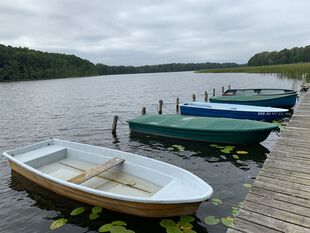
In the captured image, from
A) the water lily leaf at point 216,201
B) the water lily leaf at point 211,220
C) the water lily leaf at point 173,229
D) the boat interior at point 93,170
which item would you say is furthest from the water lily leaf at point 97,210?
the water lily leaf at point 216,201

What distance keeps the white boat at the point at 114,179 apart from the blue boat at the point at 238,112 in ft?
33.2

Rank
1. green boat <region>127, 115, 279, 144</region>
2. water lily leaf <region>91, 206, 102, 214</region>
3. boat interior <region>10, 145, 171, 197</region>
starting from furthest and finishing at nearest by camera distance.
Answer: green boat <region>127, 115, 279, 144</region>, boat interior <region>10, 145, 171, 197</region>, water lily leaf <region>91, 206, 102, 214</region>

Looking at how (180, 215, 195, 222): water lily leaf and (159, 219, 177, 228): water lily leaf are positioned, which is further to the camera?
(180, 215, 195, 222): water lily leaf

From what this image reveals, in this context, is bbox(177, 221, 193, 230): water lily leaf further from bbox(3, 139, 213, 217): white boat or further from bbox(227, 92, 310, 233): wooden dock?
bbox(227, 92, 310, 233): wooden dock

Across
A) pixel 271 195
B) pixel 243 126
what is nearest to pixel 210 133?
pixel 243 126

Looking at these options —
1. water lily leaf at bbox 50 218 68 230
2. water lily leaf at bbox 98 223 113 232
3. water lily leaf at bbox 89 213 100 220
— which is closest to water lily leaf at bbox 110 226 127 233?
water lily leaf at bbox 98 223 113 232

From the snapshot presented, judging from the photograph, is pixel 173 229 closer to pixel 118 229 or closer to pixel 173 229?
pixel 173 229

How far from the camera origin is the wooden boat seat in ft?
22.0

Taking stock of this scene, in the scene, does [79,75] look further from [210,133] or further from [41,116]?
[210,133]

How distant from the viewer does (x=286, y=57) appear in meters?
105

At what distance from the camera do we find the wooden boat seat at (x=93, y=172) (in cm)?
671

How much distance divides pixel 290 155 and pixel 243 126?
4558 mm

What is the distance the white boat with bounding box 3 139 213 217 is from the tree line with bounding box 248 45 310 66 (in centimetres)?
10708

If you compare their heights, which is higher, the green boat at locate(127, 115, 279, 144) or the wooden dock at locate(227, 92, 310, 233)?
the wooden dock at locate(227, 92, 310, 233)
